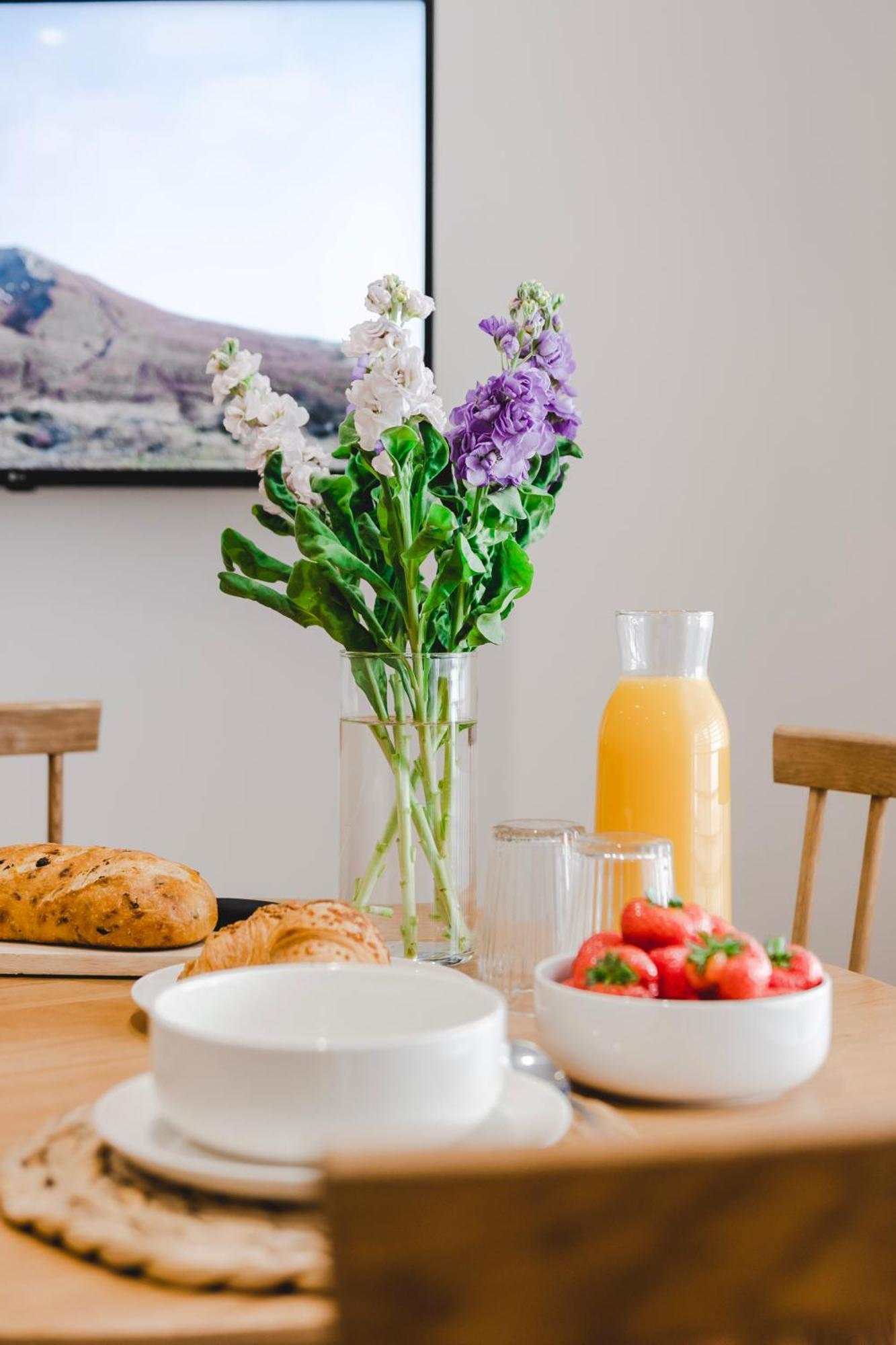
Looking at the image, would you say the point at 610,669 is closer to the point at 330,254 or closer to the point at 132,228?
the point at 330,254

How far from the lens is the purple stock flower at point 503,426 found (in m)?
0.98

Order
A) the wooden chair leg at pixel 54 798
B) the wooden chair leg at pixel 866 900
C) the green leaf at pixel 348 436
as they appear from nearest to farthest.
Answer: the green leaf at pixel 348 436
the wooden chair leg at pixel 866 900
the wooden chair leg at pixel 54 798

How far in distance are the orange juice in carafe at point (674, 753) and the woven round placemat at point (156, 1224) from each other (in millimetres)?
553

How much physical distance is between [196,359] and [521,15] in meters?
0.77

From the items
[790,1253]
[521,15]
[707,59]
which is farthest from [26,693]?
[790,1253]

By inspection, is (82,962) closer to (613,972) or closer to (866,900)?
(613,972)

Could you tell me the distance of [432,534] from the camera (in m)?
1.00

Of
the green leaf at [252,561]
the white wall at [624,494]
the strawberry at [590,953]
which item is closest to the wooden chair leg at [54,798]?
the white wall at [624,494]

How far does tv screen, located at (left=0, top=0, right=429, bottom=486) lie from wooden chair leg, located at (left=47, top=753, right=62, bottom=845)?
2.04ft

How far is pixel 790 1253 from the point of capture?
1.23 ft

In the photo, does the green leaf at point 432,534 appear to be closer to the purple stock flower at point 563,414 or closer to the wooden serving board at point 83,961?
the purple stock flower at point 563,414

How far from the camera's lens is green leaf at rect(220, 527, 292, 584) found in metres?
1.11

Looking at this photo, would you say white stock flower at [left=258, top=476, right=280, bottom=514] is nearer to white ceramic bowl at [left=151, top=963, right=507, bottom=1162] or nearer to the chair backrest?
white ceramic bowl at [left=151, top=963, right=507, bottom=1162]

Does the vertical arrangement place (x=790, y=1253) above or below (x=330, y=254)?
below
